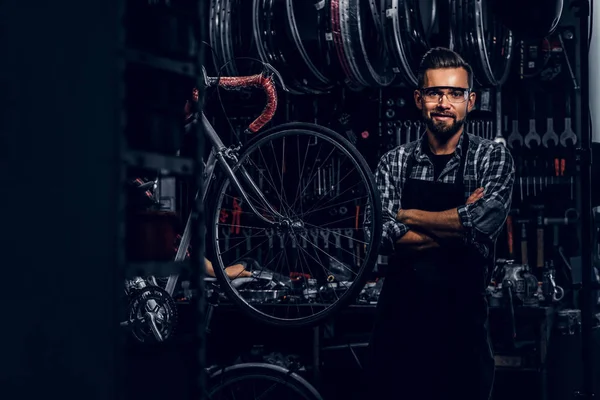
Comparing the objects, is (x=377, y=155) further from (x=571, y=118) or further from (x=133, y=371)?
(x=133, y=371)

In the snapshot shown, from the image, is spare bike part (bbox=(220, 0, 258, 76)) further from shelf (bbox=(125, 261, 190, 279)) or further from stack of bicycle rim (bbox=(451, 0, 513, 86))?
shelf (bbox=(125, 261, 190, 279))

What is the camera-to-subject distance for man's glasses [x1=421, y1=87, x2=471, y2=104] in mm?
4578

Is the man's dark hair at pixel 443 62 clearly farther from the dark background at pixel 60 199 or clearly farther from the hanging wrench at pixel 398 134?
the dark background at pixel 60 199

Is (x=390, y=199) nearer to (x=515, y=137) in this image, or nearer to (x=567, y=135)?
(x=515, y=137)

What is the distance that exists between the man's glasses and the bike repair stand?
68cm

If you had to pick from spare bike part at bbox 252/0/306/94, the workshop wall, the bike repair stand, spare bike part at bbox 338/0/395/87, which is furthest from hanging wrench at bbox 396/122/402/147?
the bike repair stand

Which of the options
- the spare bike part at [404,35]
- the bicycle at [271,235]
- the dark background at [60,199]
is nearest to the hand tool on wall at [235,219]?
the bicycle at [271,235]

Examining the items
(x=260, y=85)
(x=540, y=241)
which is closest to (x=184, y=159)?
(x=260, y=85)

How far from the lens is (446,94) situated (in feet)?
15.0

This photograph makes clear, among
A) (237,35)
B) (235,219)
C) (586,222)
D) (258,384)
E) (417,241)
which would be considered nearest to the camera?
(586,222)

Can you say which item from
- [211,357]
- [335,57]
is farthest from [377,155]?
[211,357]

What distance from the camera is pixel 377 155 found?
561 centimetres

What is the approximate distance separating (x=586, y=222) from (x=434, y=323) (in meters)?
0.81

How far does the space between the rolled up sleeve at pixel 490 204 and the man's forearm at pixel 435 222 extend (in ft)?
0.12
